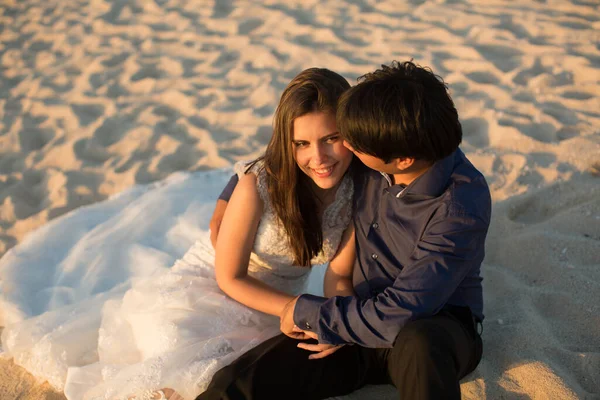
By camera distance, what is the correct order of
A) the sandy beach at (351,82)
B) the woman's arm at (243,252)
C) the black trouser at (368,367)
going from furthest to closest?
the sandy beach at (351,82)
the woman's arm at (243,252)
the black trouser at (368,367)

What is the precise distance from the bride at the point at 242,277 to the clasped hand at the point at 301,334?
0.49 ft

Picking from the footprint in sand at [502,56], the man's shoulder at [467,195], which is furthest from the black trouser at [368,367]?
the footprint in sand at [502,56]

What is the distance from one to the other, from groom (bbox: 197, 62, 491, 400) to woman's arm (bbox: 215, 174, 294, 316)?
0.18 m

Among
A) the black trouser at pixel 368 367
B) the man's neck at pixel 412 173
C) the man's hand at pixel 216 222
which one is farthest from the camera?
the man's hand at pixel 216 222

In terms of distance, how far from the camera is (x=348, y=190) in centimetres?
272

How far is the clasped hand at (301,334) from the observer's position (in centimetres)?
245

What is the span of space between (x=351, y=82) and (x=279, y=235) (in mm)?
3025

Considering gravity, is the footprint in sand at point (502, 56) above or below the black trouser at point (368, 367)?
above

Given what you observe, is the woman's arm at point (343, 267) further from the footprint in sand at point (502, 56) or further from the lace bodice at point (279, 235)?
the footprint in sand at point (502, 56)

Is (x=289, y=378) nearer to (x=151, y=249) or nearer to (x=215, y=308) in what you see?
(x=215, y=308)

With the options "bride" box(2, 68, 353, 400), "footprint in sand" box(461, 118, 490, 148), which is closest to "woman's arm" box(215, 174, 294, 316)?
"bride" box(2, 68, 353, 400)

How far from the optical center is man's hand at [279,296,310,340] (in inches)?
97.0

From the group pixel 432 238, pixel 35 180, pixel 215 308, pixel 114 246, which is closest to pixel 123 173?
pixel 35 180

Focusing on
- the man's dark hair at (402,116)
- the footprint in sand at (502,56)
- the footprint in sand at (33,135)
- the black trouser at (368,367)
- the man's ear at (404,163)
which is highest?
the man's dark hair at (402,116)
